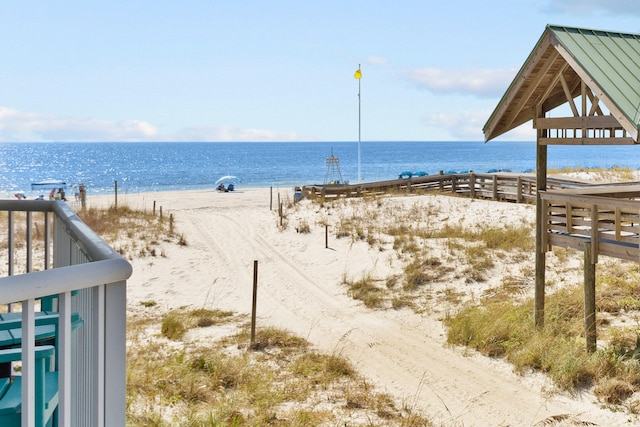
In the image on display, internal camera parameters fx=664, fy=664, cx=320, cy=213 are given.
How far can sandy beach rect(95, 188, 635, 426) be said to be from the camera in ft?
30.5

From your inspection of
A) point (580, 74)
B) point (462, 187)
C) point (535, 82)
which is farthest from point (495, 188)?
point (580, 74)

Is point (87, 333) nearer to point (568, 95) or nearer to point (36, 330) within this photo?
point (36, 330)

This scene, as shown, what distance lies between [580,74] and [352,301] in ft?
23.8

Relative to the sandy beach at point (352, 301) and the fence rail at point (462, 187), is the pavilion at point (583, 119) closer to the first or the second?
the sandy beach at point (352, 301)

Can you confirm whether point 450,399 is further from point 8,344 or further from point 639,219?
point 8,344

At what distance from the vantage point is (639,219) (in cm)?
1011

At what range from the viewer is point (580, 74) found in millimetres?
10227

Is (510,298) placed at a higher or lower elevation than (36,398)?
lower

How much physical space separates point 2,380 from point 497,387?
8022mm

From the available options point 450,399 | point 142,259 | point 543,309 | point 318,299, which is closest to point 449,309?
point 543,309

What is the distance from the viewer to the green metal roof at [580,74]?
31.9ft

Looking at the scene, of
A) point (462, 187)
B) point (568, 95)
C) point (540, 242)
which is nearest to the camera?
point (568, 95)

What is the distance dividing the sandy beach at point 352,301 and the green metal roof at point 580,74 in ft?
13.1

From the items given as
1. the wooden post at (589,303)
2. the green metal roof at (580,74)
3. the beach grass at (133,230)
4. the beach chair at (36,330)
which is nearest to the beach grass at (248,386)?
the wooden post at (589,303)
